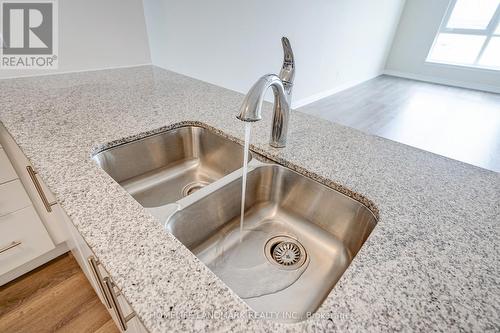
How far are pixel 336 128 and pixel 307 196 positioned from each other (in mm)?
342

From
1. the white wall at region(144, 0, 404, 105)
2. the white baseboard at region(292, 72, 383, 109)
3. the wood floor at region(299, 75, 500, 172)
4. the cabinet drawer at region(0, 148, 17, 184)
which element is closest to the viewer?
the cabinet drawer at region(0, 148, 17, 184)

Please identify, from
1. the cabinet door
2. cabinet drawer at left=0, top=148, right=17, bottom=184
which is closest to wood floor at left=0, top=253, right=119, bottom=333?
the cabinet door

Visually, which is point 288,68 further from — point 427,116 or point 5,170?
point 427,116

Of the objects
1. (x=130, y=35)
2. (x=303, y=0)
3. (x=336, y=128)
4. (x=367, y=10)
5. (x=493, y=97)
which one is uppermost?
(x=367, y=10)

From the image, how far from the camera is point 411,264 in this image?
401mm

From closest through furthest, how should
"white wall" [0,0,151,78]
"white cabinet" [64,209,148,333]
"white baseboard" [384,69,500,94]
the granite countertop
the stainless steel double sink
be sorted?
the granite countertop, "white cabinet" [64,209,148,333], the stainless steel double sink, "white wall" [0,0,151,78], "white baseboard" [384,69,500,94]

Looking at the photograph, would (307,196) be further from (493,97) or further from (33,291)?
(493,97)

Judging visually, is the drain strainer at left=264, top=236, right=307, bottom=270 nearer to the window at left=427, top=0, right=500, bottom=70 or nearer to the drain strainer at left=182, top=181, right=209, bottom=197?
the drain strainer at left=182, top=181, right=209, bottom=197

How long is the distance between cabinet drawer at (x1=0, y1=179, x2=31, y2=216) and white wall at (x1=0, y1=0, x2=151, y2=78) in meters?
0.60

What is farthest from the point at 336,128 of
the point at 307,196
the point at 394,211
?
the point at 394,211

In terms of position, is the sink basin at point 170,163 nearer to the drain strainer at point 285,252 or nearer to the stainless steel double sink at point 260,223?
the stainless steel double sink at point 260,223

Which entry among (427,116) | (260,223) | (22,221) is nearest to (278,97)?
(260,223)

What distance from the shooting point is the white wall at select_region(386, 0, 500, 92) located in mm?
5059

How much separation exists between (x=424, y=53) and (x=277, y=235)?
6.80 metres
